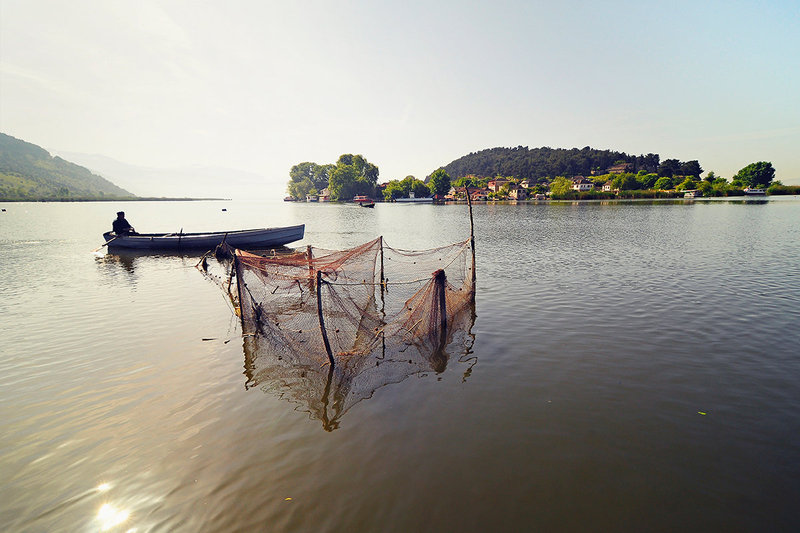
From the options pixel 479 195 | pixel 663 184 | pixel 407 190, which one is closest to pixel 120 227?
pixel 407 190

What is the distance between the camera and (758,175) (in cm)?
13362

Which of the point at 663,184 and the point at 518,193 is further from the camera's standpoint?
the point at 518,193

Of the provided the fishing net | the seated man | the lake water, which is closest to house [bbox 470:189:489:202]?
the seated man

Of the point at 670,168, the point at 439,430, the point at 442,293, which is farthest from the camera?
the point at 670,168

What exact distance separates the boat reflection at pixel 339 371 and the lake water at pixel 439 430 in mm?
194

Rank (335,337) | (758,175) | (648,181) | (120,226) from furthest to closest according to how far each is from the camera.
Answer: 1. (648,181)
2. (758,175)
3. (120,226)
4. (335,337)

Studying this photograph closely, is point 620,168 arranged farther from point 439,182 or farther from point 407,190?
point 407,190

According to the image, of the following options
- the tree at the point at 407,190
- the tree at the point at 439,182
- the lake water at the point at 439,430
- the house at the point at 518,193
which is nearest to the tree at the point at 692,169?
the house at the point at 518,193

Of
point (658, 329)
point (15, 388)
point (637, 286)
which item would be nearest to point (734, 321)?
point (658, 329)

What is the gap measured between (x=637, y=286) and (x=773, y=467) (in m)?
11.2

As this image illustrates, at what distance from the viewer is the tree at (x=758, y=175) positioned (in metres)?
132

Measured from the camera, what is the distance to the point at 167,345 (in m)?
9.76

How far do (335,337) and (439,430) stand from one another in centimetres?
334

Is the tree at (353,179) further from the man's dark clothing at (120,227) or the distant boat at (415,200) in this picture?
the man's dark clothing at (120,227)
